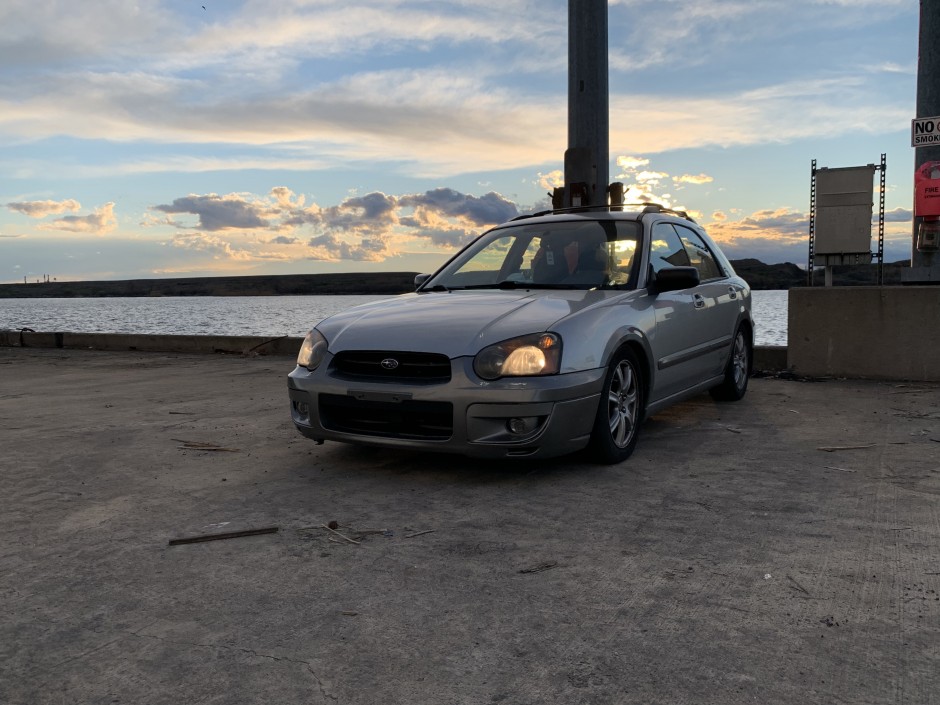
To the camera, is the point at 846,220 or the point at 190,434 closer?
the point at 190,434

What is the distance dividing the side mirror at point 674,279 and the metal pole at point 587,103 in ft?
13.6

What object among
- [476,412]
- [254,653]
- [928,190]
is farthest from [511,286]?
[928,190]

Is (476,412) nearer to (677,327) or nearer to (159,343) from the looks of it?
(677,327)

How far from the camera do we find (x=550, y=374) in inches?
171

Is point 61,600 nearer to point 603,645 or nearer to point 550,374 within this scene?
point 603,645

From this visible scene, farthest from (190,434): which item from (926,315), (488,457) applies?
(926,315)

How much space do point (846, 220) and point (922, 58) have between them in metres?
2.30

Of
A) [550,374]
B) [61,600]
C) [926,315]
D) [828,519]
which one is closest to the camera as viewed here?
[61,600]

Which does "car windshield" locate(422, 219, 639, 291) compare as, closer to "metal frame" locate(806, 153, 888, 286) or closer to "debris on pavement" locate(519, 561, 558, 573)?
"debris on pavement" locate(519, 561, 558, 573)

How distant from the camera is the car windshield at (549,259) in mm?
5426

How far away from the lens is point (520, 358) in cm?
436

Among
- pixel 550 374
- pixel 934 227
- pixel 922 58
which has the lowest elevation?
pixel 550 374

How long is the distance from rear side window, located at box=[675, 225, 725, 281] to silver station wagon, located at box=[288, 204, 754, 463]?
266mm

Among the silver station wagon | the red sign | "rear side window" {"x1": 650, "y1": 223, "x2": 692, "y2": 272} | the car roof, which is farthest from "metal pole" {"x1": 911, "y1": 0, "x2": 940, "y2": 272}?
the silver station wagon
